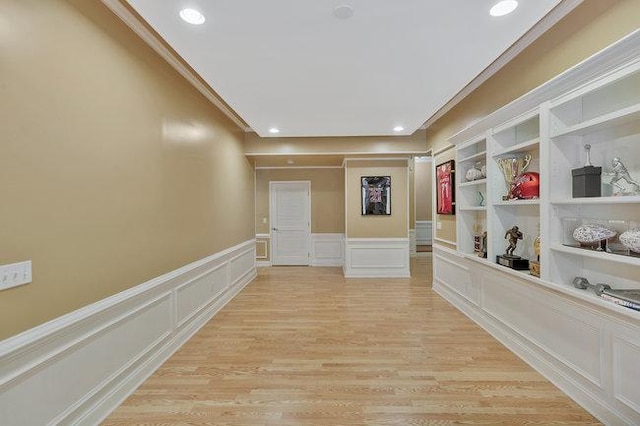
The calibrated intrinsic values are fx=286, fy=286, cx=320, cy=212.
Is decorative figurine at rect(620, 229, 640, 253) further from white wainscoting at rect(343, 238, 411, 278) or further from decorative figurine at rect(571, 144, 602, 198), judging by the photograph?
white wainscoting at rect(343, 238, 411, 278)

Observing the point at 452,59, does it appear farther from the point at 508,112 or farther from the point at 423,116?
the point at 423,116

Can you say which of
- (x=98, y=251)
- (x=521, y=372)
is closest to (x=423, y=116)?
(x=521, y=372)

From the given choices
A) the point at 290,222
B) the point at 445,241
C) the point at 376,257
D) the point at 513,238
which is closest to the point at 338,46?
the point at 513,238

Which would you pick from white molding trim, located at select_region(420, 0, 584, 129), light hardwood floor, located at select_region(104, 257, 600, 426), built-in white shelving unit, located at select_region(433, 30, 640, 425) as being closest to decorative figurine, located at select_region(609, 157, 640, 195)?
built-in white shelving unit, located at select_region(433, 30, 640, 425)

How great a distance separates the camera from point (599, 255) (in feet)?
6.10

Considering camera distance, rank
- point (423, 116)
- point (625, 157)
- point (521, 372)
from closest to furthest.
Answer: point (625, 157) < point (521, 372) < point (423, 116)

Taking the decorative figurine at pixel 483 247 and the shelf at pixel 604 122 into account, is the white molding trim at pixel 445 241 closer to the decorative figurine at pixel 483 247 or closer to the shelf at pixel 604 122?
the decorative figurine at pixel 483 247

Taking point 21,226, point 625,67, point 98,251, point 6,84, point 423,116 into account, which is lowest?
point 98,251

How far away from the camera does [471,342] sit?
9.64 ft

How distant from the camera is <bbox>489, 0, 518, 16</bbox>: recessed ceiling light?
180cm

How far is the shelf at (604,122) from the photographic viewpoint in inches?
65.7

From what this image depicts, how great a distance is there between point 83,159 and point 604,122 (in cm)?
331

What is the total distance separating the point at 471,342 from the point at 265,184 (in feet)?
17.3

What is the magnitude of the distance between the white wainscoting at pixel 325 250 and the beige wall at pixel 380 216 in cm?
118
